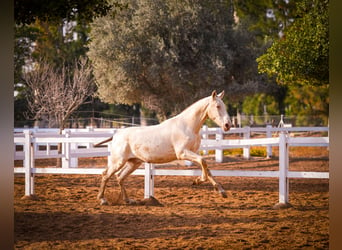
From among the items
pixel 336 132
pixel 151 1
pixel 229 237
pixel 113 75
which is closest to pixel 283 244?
pixel 229 237

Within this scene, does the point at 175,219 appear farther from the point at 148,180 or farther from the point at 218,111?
the point at 218,111

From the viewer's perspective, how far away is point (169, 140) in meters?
5.18

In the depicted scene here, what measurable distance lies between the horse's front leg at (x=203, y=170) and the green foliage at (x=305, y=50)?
5.73 feet

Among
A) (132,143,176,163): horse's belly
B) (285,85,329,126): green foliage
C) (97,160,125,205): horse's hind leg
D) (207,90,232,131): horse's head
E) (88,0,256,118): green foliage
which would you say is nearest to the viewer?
(207,90,232,131): horse's head

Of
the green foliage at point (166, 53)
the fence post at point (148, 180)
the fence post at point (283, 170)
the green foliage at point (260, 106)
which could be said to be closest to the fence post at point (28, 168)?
the fence post at point (148, 180)

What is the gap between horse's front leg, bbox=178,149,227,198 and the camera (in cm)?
478

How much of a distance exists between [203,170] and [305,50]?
6.53 ft

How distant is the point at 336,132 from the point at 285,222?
1963 millimetres

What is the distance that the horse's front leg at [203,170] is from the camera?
4.78 m

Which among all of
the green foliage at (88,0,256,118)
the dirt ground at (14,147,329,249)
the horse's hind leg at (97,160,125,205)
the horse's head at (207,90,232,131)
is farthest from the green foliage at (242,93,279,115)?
the horse's head at (207,90,232,131)

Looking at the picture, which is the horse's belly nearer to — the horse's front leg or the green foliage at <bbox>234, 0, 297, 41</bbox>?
the horse's front leg

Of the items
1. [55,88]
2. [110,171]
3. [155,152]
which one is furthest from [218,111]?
[55,88]

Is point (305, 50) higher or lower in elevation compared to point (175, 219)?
higher

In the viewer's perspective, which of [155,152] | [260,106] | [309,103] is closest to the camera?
[155,152]
